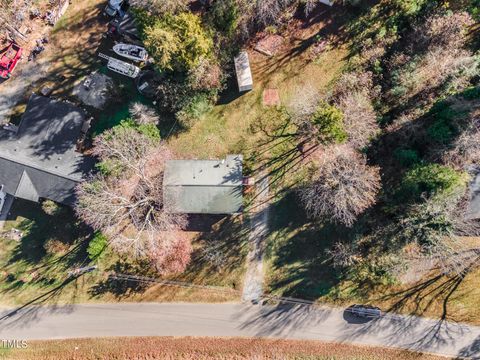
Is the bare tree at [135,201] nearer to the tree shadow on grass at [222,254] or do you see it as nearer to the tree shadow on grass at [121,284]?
the tree shadow on grass at [222,254]

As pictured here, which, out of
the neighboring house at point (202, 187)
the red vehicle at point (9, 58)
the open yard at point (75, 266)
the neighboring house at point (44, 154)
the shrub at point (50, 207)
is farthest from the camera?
the red vehicle at point (9, 58)

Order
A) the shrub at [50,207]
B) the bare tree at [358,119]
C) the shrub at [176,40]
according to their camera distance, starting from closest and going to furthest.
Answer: the shrub at [176,40]
the bare tree at [358,119]
the shrub at [50,207]

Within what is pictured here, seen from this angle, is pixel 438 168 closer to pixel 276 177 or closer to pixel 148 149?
pixel 276 177

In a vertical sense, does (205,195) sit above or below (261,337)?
above

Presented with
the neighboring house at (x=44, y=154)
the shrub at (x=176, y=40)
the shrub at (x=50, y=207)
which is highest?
the shrub at (x=176, y=40)

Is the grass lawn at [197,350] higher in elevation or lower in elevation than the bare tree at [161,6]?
lower

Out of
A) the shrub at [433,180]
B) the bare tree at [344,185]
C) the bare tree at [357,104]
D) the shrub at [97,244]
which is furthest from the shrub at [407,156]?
the shrub at [97,244]

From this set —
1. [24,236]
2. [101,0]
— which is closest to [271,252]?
[24,236]
